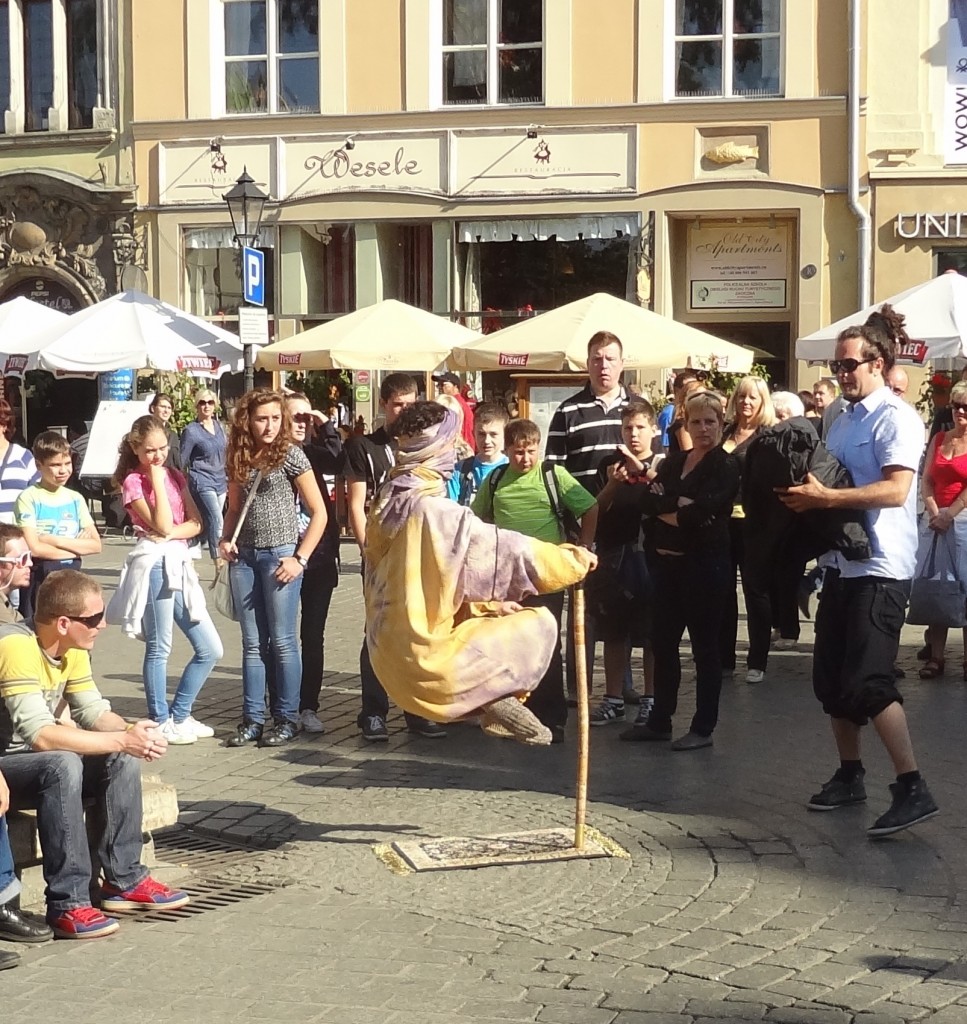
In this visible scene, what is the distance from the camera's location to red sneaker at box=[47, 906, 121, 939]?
5.40m

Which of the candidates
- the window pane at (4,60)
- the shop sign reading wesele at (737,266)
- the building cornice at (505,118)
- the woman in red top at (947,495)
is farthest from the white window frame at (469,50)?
the woman in red top at (947,495)

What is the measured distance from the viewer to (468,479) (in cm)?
978

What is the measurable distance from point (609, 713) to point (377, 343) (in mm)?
7412

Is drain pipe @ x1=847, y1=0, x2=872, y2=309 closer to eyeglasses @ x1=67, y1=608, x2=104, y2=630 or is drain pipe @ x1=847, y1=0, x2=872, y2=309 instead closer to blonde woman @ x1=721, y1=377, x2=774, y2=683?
blonde woman @ x1=721, y1=377, x2=774, y2=683

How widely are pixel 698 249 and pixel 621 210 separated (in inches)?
47.7

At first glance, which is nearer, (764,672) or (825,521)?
(825,521)

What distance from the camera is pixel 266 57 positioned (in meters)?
24.4

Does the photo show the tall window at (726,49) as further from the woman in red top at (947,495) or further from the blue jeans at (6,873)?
the blue jeans at (6,873)

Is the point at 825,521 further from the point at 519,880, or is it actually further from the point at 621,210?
the point at 621,210

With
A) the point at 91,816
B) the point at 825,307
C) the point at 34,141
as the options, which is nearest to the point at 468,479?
the point at 91,816

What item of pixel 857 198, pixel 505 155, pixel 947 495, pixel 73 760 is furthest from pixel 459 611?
pixel 505 155

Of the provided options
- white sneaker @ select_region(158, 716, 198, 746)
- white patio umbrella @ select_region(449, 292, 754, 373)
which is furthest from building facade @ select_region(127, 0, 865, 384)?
white sneaker @ select_region(158, 716, 198, 746)

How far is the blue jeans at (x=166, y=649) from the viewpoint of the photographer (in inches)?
346

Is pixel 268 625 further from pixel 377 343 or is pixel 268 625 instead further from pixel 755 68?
pixel 755 68
